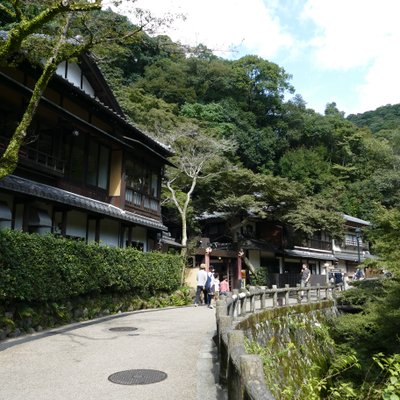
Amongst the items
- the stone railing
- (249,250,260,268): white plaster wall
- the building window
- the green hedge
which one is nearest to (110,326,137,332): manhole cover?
the green hedge

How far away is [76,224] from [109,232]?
7.47 ft

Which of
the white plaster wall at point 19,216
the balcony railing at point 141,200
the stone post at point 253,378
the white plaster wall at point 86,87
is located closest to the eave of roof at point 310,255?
the balcony railing at point 141,200

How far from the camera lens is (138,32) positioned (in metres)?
9.71

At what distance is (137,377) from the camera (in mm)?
6320

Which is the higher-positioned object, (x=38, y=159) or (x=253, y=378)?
(x=38, y=159)

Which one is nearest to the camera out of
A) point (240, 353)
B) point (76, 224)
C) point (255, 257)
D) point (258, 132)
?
point (240, 353)

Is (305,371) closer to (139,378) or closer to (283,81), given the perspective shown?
(139,378)

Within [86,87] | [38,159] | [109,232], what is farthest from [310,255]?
[38,159]

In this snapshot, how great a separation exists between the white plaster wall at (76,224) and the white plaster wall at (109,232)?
3.98ft

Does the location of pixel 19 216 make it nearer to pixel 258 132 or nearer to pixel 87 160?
pixel 87 160

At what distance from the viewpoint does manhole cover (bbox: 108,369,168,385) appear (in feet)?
20.0

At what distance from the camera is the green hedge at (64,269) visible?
346 inches

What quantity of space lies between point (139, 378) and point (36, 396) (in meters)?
1.54

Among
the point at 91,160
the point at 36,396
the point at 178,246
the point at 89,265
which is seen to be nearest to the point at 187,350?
the point at 36,396
